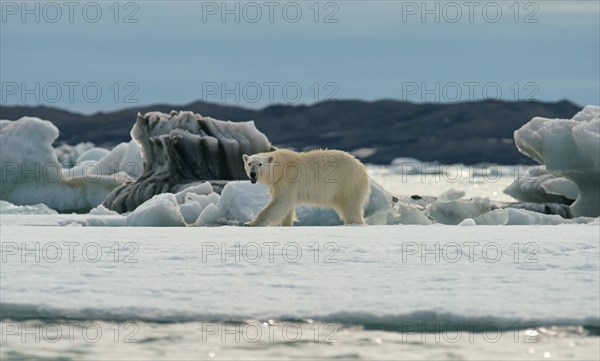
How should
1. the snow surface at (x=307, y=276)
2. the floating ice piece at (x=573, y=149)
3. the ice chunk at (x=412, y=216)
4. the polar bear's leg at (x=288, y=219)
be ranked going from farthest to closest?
the floating ice piece at (x=573, y=149) → the ice chunk at (x=412, y=216) → the polar bear's leg at (x=288, y=219) → the snow surface at (x=307, y=276)

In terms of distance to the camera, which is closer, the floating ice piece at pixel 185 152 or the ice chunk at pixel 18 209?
the ice chunk at pixel 18 209

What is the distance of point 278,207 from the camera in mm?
11727

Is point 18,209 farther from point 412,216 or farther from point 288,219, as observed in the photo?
point 288,219

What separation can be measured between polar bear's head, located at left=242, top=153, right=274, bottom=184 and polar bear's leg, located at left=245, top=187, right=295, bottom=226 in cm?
26

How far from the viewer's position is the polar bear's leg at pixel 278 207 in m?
11.6

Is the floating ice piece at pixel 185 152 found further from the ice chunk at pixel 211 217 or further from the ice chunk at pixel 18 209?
the ice chunk at pixel 211 217

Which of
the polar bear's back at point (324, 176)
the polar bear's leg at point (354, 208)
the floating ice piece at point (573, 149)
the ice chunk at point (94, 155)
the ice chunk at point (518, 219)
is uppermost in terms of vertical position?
the ice chunk at point (94, 155)

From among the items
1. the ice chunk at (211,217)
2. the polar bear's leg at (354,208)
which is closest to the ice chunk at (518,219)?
the polar bear's leg at (354,208)

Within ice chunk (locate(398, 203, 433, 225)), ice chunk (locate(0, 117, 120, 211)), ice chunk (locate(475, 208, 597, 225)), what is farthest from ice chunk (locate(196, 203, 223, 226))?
ice chunk (locate(0, 117, 120, 211))

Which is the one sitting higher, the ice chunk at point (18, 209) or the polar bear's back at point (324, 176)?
the polar bear's back at point (324, 176)

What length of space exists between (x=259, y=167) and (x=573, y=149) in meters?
8.81

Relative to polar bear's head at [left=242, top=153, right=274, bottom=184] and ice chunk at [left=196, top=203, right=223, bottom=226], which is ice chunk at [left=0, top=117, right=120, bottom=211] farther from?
polar bear's head at [left=242, top=153, right=274, bottom=184]

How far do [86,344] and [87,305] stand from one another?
2.63 feet

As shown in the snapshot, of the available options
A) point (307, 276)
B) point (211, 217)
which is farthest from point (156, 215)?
point (307, 276)
